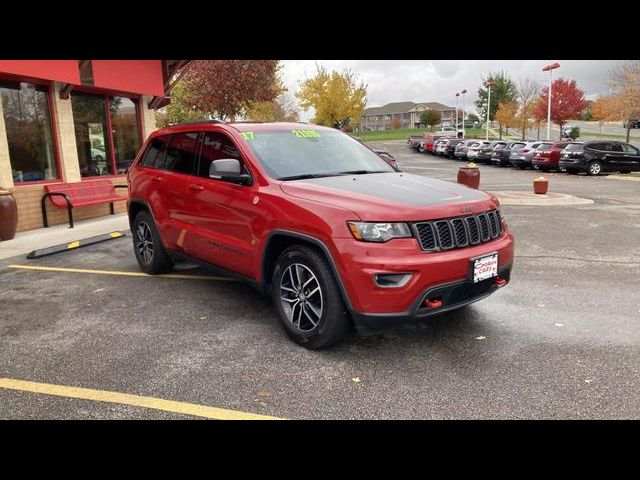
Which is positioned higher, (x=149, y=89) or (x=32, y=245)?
(x=149, y=89)

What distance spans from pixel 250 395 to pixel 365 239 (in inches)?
51.4

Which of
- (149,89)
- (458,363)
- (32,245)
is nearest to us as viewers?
(458,363)

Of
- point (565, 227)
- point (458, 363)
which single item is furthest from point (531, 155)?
point (458, 363)

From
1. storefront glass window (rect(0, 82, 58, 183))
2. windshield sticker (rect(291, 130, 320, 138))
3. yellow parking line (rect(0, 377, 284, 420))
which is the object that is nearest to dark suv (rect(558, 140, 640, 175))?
storefront glass window (rect(0, 82, 58, 183))

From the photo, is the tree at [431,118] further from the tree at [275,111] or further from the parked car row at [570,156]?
the parked car row at [570,156]

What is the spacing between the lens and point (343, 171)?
4723 mm

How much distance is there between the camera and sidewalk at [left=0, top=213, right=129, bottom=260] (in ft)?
27.8

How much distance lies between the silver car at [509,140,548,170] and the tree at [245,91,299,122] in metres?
12.1

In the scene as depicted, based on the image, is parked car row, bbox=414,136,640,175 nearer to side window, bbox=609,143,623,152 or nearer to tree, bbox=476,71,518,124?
side window, bbox=609,143,623,152

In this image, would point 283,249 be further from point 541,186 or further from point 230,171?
point 541,186

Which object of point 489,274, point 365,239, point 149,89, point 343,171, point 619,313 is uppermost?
point 149,89

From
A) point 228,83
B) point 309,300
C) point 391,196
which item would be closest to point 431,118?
point 228,83

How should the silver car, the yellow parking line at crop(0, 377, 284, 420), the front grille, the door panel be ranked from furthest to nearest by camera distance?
the silver car, the door panel, the front grille, the yellow parking line at crop(0, 377, 284, 420)
